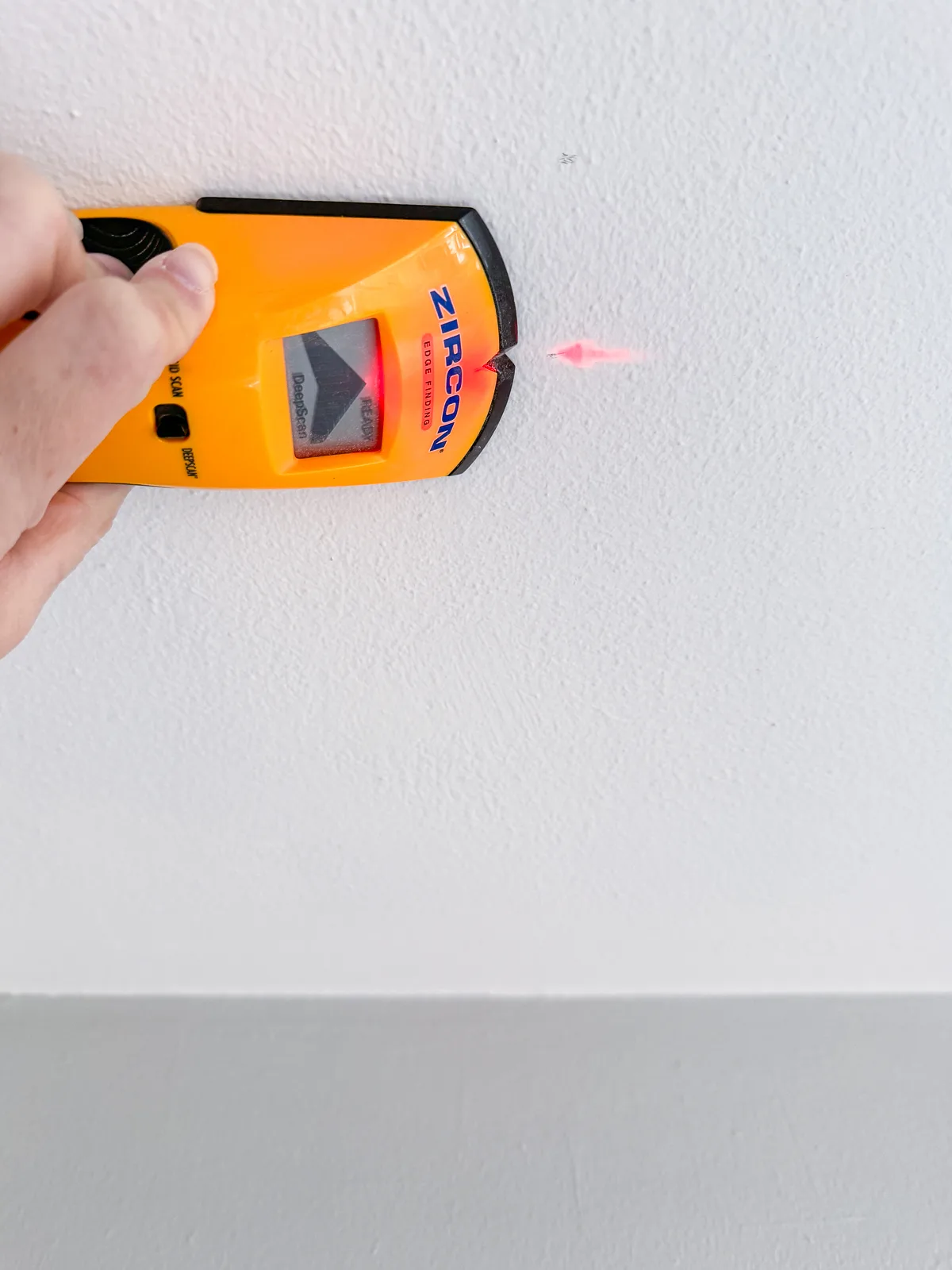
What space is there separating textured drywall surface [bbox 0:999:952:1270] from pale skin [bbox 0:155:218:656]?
0.73 meters

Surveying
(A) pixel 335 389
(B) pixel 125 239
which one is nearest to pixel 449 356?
(A) pixel 335 389

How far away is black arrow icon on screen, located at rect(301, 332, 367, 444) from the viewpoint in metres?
0.50

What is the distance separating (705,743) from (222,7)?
69 centimetres

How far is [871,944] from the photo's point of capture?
41.4 inches

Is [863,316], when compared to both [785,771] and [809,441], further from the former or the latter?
[785,771]

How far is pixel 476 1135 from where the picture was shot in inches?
37.4

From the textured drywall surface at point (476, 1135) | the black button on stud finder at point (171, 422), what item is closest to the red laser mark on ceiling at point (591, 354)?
the black button on stud finder at point (171, 422)

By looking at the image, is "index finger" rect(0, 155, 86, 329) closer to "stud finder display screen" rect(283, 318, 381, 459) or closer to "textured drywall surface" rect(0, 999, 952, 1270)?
"stud finder display screen" rect(283, 318, 381, 459)

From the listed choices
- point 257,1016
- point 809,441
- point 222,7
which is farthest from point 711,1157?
point 222,7

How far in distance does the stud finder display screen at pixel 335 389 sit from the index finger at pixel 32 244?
4.8 inches

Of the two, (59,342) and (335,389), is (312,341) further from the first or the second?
(59,342)

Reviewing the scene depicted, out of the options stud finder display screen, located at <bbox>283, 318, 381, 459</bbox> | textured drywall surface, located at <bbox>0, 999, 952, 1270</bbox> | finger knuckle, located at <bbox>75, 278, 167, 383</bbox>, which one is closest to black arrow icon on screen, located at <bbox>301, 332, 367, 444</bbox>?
stud finder display screen, located at <bbox>283, 318, 381, 459</bbox>

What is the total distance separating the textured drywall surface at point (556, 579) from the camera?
18.5 inches

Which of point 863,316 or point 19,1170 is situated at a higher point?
point 863,316
